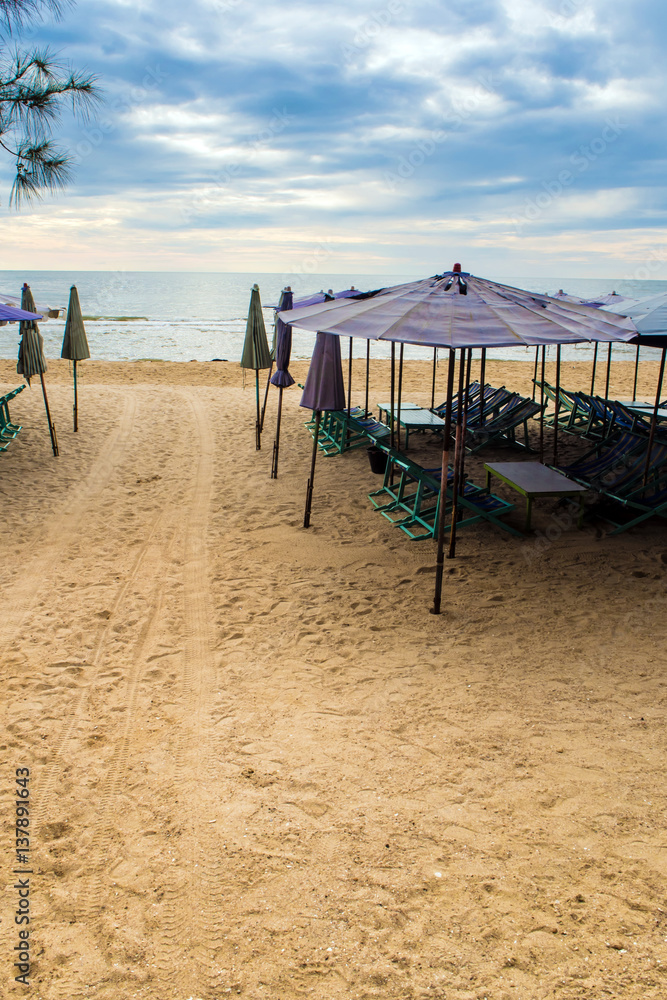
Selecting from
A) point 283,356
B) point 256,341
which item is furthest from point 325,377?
point 256,341

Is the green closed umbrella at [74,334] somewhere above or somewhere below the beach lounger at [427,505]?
above

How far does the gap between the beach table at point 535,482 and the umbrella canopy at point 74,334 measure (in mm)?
6730

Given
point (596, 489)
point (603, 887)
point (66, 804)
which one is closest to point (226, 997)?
point (66, 804)

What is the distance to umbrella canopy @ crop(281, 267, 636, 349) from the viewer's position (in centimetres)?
403

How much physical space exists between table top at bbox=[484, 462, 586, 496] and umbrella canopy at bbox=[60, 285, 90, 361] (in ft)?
22.0

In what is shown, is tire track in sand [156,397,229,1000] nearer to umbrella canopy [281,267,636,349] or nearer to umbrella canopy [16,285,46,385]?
umbrella canopy [281,267,636,349]

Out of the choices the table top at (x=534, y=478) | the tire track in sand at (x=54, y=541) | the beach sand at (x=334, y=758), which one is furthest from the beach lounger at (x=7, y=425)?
the table top at (x=534, y=478)

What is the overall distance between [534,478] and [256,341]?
423cm

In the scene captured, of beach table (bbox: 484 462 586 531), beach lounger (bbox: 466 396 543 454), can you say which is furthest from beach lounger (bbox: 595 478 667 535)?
beach lounger (bbox: 466 396 543 454)

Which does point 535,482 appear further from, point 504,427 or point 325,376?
point 504,427

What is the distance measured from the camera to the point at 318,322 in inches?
193

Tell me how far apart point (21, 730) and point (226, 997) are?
198 cm

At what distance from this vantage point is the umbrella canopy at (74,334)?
9453mm

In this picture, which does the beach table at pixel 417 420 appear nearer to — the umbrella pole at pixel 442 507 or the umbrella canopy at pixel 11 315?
the umbrella pole at pixel 442 507
